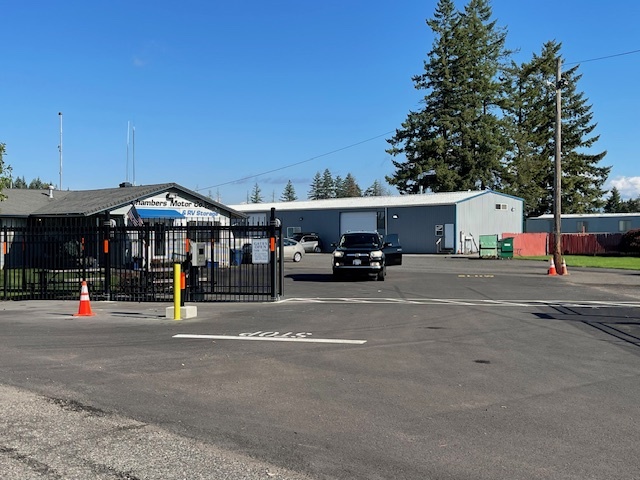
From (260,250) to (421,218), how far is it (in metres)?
33.6

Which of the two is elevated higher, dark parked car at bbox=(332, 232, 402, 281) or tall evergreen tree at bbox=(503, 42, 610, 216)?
tall evergreen tree at bbox=(503, 42, 610, 216)

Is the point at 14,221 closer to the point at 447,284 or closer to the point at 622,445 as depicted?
the point at 447,284

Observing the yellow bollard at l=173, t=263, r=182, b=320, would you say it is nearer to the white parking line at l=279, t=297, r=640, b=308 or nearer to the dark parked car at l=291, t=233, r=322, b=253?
the white parking line at l=279, t=297, r=640, b=308

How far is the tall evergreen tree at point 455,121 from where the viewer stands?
6316 cm

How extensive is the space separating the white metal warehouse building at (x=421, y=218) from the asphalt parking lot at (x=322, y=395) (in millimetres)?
33511

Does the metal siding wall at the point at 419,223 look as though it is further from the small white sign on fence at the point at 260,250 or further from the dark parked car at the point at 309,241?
the small white sign on fence at the point at 260,250

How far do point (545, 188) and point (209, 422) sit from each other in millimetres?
67640

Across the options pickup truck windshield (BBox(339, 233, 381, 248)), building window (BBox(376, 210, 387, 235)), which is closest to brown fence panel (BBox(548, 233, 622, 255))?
building window (BBox(376, 210, 387, 235))

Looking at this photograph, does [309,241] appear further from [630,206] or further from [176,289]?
[630,206]

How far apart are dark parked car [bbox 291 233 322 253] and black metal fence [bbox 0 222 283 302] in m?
32.0

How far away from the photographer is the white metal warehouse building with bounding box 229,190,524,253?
46.2 metres

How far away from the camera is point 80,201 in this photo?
30.3m

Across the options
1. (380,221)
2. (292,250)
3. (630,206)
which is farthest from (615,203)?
(292,250)

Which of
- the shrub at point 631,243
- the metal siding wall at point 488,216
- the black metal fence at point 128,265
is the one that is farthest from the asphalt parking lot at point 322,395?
the metal siding wall at point 488,216
